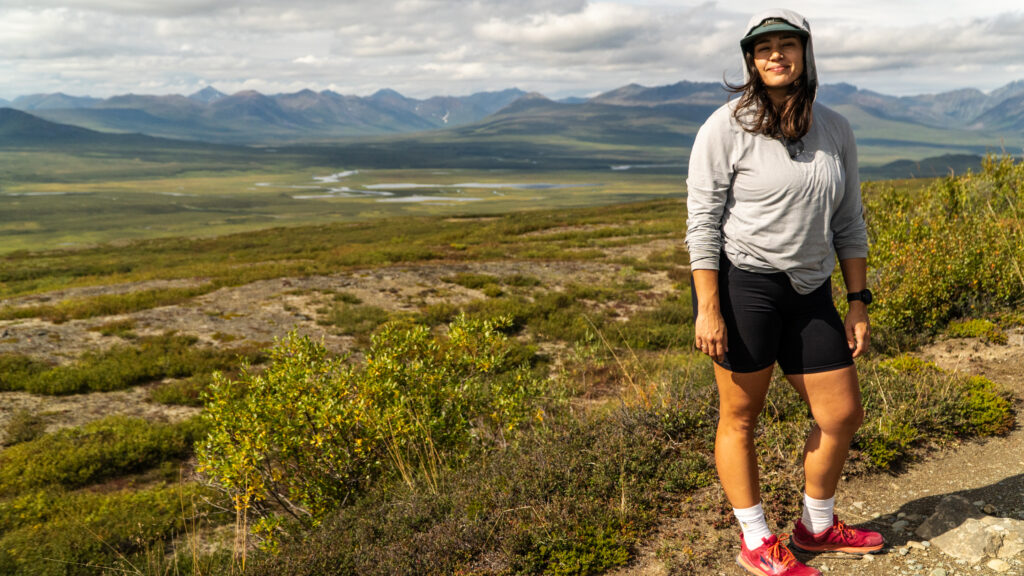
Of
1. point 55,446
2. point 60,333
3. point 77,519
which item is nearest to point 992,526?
point 77,519

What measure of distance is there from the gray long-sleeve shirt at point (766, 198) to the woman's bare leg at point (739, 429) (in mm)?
623

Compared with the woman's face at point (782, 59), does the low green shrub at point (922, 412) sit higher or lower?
lower

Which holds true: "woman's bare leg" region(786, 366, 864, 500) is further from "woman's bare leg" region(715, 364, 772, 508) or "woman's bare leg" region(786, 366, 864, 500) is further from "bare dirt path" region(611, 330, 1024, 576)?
"bare dirt path" region(611, 330, 1024, 576)

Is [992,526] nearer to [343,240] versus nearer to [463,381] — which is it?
[463,381]

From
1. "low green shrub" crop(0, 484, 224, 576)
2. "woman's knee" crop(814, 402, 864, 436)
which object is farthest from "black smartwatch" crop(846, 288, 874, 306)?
"low green shrub" crop(0, 484, 224, 576)

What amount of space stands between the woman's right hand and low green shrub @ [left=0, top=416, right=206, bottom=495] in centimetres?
932

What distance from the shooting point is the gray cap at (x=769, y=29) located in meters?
3.08

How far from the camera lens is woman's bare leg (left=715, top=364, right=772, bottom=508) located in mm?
3445

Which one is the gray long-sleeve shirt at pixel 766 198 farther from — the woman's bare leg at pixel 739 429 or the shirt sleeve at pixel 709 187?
the woman's bare leg at pixel 739 429

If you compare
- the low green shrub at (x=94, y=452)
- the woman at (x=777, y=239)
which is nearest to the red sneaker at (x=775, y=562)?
the woman at (x=777, y=239)

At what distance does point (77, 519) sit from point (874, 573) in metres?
8.53

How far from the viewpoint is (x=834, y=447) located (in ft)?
11.7

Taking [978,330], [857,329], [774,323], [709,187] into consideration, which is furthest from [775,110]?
[978,330]

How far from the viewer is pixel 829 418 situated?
3463 mm
